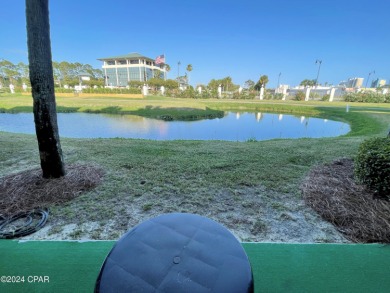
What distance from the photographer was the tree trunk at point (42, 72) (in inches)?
79.5

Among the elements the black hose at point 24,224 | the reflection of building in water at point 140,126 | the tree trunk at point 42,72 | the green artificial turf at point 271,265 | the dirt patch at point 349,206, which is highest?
the tree trunk at point 42,72

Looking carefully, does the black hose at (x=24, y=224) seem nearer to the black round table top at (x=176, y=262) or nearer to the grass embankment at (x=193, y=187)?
the grass embankment at (x=193, y=187)

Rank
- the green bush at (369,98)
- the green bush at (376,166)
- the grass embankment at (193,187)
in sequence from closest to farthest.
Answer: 1. the grass embankment at (193,187)
2. the green bush at (376,166)
3. the green bush at (369,98)

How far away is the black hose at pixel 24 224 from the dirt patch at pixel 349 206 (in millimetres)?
2790

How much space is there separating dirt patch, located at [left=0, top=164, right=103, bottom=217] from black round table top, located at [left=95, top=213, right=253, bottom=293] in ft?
5.86

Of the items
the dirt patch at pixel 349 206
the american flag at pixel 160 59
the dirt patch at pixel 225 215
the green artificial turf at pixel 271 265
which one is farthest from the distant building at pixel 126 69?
the green artificial turf at pixel 271 265

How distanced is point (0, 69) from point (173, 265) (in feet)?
204

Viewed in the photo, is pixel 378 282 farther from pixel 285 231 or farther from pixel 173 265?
pixel 173 265

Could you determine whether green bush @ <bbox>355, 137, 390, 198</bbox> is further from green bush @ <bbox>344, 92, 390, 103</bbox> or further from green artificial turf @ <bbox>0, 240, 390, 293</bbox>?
green bush @ <bbox>344, 92, 390, 103</bbox>

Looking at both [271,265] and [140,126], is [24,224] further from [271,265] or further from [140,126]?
[140,126]

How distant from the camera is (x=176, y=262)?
34.8 inches

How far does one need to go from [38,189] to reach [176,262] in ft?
7.55

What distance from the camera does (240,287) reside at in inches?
32.3

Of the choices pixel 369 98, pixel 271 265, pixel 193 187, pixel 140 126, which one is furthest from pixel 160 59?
pixel 271 265
